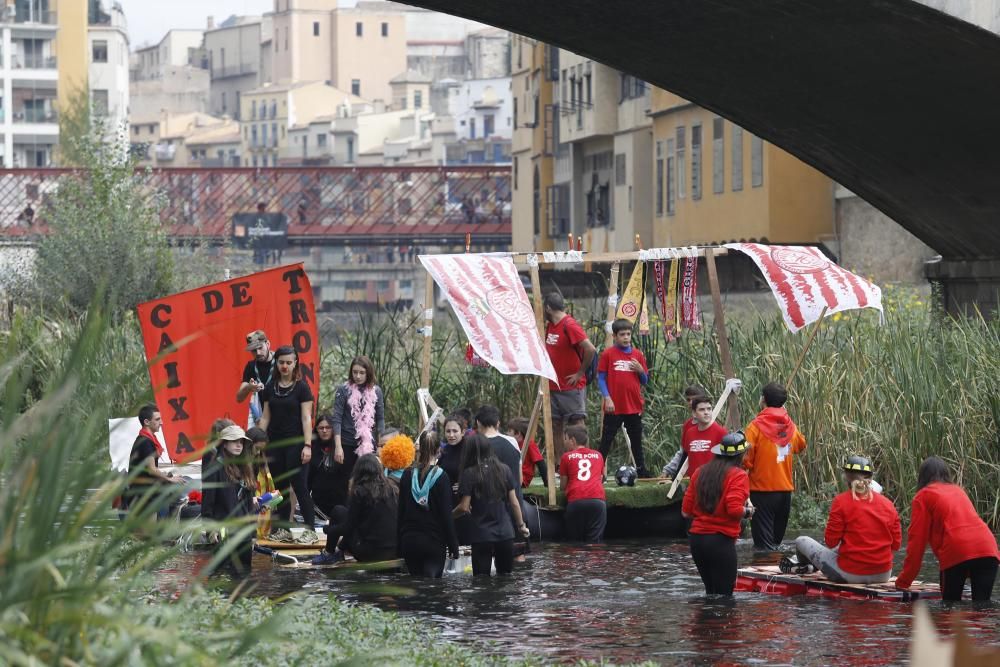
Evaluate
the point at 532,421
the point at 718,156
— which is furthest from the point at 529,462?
the point at 718,156

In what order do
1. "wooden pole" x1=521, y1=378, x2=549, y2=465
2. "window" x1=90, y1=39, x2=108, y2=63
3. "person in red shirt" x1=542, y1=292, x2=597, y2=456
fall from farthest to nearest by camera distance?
"window" x1=90, y1=39, x2=108, y2=63 → "person in red shirt" x1=542, y1=292, x2=597, y2=456 → "wooden pole" x1=521, y1=378, x2=549, y2=465

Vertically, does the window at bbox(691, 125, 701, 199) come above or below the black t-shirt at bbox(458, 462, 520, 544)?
above

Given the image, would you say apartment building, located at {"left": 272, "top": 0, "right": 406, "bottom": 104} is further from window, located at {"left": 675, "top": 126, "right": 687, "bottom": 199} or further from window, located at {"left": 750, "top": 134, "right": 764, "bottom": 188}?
window, located at {"left": 750, "top": 134, "right": 764, "bottom": 188}

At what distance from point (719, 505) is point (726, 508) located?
0.16ft

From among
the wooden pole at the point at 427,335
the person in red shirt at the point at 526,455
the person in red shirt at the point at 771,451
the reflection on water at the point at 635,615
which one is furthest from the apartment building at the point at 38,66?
the reflection on water at the point at 635,615

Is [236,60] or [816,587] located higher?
[236,60]

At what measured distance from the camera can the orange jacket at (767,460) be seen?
52.7 feet

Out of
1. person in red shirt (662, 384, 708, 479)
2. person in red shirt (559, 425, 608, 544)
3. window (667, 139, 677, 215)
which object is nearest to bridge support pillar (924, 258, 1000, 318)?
person in red shirt (662, 384, 708, 479)

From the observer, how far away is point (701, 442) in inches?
649

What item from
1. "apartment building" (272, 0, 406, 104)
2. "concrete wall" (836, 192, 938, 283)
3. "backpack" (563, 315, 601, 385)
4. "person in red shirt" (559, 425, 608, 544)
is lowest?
"person in red shirt" (559, 425, 608, 544)

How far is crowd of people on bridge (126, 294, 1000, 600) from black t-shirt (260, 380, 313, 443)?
0.04 feet

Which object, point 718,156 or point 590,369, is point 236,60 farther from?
point 590,369

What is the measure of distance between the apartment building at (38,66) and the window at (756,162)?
71601mm

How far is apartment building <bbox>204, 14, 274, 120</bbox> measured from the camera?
177875 millimetres
